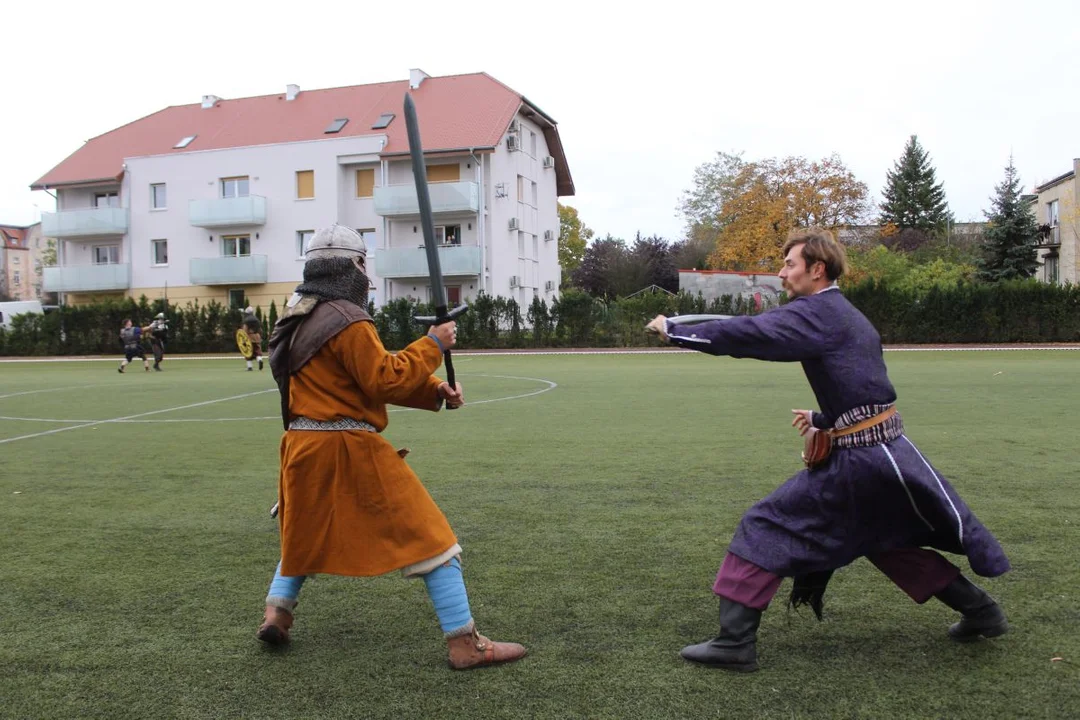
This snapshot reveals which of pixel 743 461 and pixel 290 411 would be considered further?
pixel 743 461

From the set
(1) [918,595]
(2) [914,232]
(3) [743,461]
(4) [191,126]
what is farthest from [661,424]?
(2) [914,232]

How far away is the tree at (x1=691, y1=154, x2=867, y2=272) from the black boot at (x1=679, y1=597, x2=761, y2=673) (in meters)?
45.7

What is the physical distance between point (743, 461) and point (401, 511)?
5.22 m

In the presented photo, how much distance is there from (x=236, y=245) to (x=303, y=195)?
16.2ft

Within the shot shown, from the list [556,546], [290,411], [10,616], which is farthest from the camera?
[556,546]

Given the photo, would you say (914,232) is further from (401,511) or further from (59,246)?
(401,511)

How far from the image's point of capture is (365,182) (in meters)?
47.7

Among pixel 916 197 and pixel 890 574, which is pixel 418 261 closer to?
pixel 890 574

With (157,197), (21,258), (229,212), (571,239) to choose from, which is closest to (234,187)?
(229,212)

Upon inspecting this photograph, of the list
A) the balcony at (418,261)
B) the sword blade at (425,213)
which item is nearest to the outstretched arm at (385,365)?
the sword blade at (425,213)

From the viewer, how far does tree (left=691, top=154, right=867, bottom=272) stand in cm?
4800

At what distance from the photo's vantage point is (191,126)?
175ft

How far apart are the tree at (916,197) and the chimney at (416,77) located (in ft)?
154

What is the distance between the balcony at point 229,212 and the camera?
4747 centimetres
